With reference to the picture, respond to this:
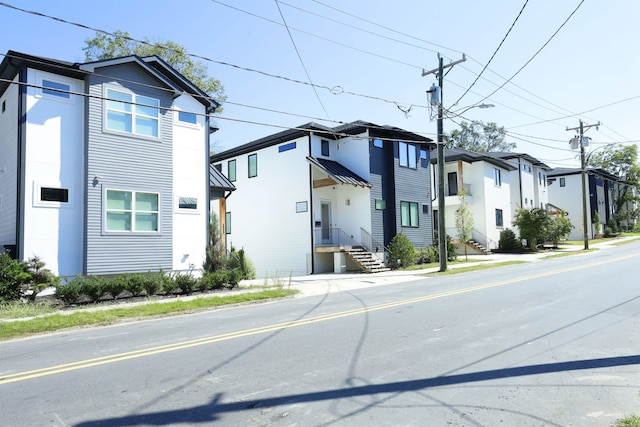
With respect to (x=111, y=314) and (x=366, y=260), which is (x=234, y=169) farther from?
(x=111, y=314)

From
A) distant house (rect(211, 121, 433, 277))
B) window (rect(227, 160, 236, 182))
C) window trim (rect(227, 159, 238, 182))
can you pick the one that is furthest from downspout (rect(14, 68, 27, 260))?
window (rect(227, 160, 236, 182))

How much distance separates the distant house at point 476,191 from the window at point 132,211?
25107 millimetres

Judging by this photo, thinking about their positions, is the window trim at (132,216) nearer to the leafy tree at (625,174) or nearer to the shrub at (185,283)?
the shrub at (185,283)

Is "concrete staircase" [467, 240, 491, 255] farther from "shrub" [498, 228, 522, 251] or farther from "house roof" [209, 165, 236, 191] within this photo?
"house roof" [209, 165, 236, 191]

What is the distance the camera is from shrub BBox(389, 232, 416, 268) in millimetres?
25281

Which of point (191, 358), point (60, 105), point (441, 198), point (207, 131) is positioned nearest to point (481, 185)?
point (441, 198)

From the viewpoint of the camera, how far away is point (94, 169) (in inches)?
594

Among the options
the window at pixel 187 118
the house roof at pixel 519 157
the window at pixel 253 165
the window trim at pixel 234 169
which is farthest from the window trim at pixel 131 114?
the house roof at pixel 519 157

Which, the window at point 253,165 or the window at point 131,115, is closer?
the window at point 131,115

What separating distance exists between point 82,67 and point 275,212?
1424cm

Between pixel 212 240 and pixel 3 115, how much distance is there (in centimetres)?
867

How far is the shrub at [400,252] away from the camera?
25281mm

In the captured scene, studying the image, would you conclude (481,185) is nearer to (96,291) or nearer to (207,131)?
(207,131)

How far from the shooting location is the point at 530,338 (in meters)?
7.41
